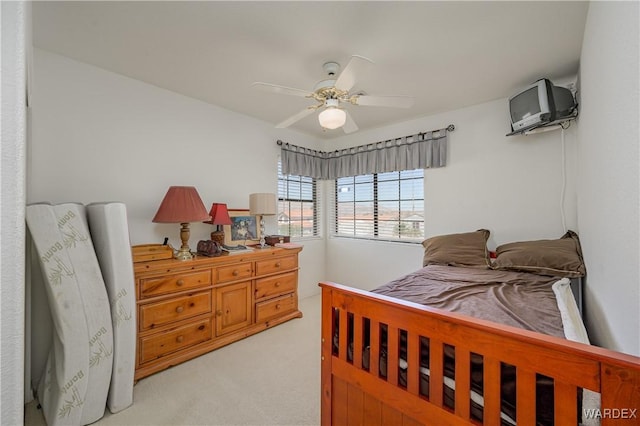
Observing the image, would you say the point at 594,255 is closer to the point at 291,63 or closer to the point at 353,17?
the point at 353,17

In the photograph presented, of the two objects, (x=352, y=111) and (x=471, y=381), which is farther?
(x=352, y=111)

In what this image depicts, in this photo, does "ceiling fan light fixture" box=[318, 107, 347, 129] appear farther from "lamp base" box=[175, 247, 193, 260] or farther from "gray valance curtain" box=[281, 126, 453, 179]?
"gray valance curtain" box=[281, 126, 453, 179]

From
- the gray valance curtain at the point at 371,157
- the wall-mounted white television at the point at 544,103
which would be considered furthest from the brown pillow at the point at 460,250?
the wall-mounted white television at the point at 544,103

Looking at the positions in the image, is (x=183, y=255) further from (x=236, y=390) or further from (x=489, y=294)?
(x=489, y=294)

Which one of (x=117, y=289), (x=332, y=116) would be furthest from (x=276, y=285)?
(x=332, y=116)

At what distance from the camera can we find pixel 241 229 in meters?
3.27

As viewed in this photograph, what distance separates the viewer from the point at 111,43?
1975 mm

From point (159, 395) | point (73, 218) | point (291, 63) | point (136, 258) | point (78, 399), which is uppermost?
point (291, 63)

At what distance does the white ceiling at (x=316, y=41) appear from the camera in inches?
65.1

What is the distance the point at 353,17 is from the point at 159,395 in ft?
9.39

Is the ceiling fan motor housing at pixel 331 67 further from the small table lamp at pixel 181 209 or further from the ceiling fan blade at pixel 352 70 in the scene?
the small table lamp at pixel 181 209

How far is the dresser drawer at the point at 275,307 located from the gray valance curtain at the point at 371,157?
1.68 m

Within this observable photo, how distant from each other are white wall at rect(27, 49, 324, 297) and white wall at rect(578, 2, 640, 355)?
3110 mm

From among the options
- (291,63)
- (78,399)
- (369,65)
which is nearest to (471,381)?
(369,65)
